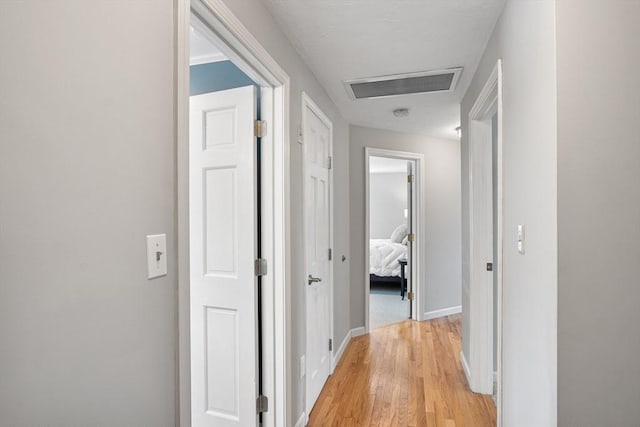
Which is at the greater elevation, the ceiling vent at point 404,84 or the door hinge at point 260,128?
the ceiling vent at point 404,84

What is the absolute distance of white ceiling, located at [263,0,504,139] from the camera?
162cm

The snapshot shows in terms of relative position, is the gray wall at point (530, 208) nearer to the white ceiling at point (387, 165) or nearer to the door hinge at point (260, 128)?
the door hinge at point (260, 128)

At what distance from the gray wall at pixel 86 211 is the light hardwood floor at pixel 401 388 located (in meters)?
1.63

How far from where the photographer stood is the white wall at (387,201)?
331 inches

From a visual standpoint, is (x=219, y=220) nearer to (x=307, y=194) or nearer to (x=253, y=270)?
(x=253, y=270)

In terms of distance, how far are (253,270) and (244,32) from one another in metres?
1.12

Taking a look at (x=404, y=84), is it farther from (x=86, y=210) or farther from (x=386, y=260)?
(x=386, y=260)

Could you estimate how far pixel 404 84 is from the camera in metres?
2.62

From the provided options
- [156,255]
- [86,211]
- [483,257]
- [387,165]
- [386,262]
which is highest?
[387,165]

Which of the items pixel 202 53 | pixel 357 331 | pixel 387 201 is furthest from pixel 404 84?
pixel 387 201

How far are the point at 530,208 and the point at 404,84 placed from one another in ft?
5.58

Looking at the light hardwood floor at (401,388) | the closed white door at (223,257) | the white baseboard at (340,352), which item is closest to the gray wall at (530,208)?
the light hardwood floor at (401,388)

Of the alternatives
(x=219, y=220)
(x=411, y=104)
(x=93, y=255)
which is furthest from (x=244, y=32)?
(x=411, y=104)

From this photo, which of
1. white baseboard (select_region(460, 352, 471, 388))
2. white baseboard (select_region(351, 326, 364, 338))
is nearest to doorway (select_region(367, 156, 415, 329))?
white baseboard (select_region(351, 326, 364, 338))
